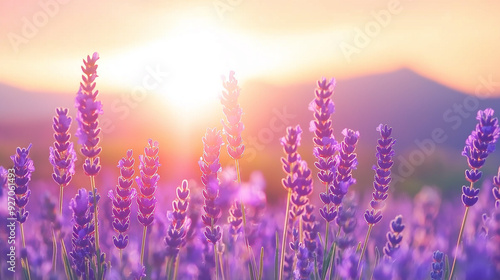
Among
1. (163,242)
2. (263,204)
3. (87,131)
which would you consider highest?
(87,131)

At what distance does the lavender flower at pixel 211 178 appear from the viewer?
95.5 inches

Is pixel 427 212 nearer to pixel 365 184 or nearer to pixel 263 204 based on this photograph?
pixel 263 204

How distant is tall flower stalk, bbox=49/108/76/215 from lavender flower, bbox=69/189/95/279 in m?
0.13

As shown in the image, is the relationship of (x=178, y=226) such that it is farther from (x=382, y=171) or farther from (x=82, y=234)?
(x=382, y=171)

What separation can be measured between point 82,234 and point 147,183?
0.34 metres

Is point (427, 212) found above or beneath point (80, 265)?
above

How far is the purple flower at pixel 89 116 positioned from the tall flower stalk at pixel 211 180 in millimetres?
457

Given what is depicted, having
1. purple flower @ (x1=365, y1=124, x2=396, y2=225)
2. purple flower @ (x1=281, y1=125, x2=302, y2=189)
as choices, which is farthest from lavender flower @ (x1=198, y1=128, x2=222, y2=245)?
purple flower @ (x1=365, y1=124, x2=396, y2=225)

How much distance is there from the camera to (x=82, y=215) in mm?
2441

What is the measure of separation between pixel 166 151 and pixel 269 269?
6.29m

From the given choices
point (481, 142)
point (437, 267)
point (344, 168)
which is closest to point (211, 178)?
point (344, 168)

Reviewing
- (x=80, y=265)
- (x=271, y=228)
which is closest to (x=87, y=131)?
(x=80, y=265)

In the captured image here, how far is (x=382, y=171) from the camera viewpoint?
2764mm

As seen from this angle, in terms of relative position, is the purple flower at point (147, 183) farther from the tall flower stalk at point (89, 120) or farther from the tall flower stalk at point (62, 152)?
the tall flower stalk at point (62, 152)
